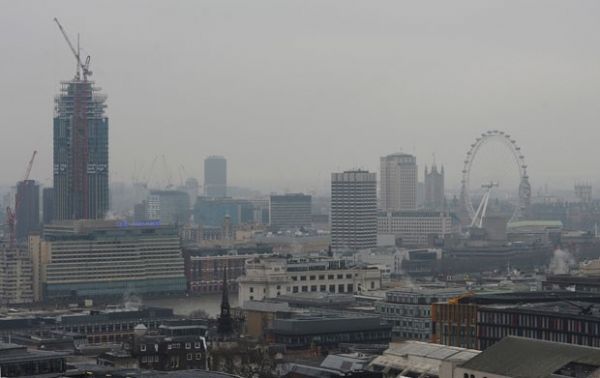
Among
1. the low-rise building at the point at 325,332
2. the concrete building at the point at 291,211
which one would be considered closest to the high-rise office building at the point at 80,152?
Result: the concrete building at the point at 291,211

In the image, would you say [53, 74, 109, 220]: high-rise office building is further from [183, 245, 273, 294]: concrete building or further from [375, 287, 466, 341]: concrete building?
[375, 287, 466, 341]: concrete building

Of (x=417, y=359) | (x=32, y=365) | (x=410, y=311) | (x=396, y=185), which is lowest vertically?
(x=417, y=359)

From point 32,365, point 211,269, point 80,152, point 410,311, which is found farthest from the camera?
point 80,152

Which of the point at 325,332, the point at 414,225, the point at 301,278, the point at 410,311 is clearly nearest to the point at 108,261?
the point at 301,278

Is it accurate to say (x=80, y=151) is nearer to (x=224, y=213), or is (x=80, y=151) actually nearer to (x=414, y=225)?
(x=414, y=225)

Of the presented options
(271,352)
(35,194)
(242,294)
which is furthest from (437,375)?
(35,194)

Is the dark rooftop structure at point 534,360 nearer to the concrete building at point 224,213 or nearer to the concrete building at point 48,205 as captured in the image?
the concrete building at point 48,205

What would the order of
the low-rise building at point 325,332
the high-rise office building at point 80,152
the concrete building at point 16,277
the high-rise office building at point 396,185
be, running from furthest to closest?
the high-rise office building at point 396,185, the high-rise office building at point 80,152, the concrete building at point 16,277, the low-rise building at point 325,332
